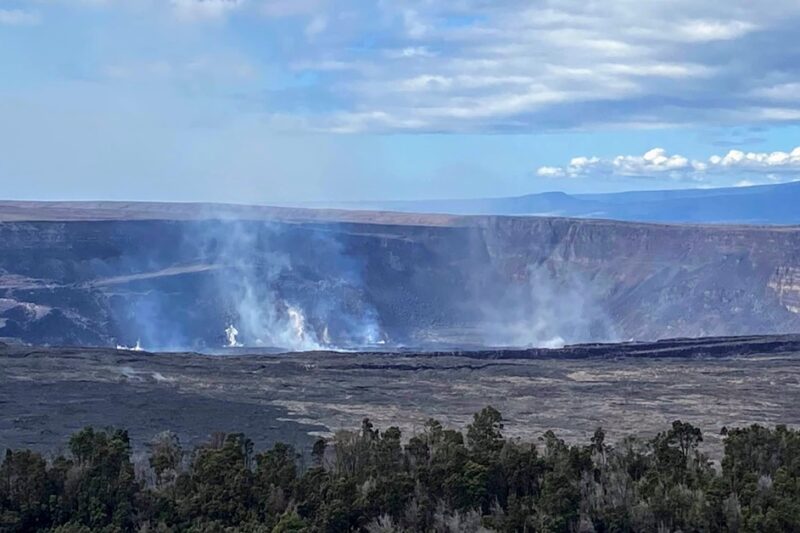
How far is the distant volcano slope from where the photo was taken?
77.8 metres

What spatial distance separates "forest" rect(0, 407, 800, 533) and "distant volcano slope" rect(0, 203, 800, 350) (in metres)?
54.1

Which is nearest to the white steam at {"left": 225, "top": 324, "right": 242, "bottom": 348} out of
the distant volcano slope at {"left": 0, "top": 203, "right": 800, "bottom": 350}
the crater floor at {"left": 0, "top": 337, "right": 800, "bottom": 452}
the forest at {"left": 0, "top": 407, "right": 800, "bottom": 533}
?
the distant volcano slope at {"left": 0, "top": 203, "right": 800, "bottom": 350}

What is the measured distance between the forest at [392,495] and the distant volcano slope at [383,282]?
5407 cm

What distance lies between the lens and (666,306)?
86250mm

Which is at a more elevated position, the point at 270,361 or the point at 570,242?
the point at 570,242

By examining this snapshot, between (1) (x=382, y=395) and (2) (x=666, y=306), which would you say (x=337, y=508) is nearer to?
(1) (x=382, y=395)

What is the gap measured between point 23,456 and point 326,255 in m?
73.5

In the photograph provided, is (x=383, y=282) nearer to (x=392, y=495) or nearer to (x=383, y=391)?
(x=383, y=391)

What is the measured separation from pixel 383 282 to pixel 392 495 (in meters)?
73.9

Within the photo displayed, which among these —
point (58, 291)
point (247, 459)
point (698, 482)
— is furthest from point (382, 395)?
point (58, 291)

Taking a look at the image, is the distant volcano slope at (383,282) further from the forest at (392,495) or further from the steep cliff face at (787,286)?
the forest at (392,495)

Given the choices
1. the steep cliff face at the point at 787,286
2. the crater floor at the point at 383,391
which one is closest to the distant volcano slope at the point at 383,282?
the steep cliff face at the point at 787,286

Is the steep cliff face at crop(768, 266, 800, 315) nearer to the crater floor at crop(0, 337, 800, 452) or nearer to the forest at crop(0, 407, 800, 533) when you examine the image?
the crater floor at crop(0, 337, 800, 452)

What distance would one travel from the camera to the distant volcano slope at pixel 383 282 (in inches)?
3061
